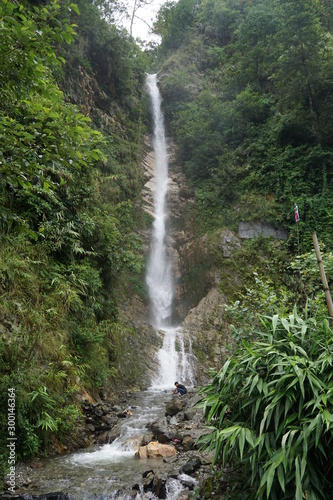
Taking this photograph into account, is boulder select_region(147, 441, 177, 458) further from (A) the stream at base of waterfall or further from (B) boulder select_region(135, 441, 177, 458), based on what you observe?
(A) the stream at base of waterfall

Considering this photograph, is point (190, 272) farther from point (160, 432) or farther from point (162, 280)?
point (160, 432)

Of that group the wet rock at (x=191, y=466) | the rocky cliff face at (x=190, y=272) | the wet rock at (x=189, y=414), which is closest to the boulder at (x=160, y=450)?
the wet rock at (x=191, y=466)

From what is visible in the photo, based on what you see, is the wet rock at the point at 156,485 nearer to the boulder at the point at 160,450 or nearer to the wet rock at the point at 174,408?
the boulder at the point at 160,450

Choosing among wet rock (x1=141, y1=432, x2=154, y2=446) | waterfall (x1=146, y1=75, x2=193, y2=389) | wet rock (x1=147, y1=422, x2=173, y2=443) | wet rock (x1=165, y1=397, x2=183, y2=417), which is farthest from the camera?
waterfall (x1=146, y1=75, x2=193, y2=389)

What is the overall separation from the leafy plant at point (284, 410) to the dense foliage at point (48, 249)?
2.65m

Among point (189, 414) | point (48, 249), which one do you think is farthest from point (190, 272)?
point (189, 414)

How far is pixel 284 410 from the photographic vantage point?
10.8 ft

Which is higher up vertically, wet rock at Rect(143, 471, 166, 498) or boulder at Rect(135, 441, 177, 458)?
wet rock at Rect(143, 471, 166, 498)

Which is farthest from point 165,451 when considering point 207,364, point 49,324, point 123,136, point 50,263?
point 123,136

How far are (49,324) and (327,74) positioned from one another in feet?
55.5

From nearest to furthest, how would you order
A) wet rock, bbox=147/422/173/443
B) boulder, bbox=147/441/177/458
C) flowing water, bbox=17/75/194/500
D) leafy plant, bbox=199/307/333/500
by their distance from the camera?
leafy plant, bbox=199/307/333/500 < flowing water, bbox=17/75/194/500 < boulder, bbox=147/441/177/458 < wet rock, bbox=147/422/173/443

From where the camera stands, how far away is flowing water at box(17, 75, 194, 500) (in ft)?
16.3

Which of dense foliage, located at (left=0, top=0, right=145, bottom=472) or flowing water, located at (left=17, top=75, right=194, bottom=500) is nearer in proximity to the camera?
dense foliage, located at (left=0, top=0, right=145, bottom=472)

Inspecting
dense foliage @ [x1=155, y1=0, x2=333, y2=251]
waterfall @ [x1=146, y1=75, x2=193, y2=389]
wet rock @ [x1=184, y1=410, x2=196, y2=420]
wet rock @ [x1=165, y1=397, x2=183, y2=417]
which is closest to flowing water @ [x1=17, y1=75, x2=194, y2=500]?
waterfall @ [x1=146, y1=75, x2=193, y2=389]
